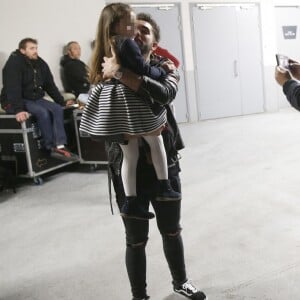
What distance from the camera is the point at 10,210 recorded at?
3697 millimetres

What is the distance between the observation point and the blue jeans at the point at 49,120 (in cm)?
452

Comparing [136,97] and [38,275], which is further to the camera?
[38,275]

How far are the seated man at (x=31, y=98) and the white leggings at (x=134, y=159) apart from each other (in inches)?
→ 117

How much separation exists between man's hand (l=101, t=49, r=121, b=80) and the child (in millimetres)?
22

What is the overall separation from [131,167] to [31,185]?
3094 millimetres

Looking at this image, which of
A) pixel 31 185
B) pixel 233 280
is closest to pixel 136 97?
pixel 233 280

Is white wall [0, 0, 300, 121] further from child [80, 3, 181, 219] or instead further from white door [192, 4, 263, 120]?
child [80, 3, 181, 219]

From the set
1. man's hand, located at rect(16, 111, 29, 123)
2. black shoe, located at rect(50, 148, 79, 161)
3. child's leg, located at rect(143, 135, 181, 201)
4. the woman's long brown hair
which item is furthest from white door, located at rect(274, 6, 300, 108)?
the woman's long brown hair

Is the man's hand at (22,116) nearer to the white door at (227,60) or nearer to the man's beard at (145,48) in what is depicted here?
the man's beard at (145,48)

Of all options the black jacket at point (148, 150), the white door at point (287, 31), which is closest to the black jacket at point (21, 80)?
the black jacket at point (148, 150)

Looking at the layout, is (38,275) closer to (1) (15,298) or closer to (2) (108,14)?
(1) (15,298)

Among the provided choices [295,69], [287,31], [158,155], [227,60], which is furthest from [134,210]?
[287,31]

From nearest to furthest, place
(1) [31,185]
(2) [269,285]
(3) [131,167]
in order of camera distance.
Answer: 1. (3) [131,167]
2. (2) [269,285]
3. (1) [31,185]

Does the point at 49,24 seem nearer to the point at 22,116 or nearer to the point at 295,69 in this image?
the point at 22,116
